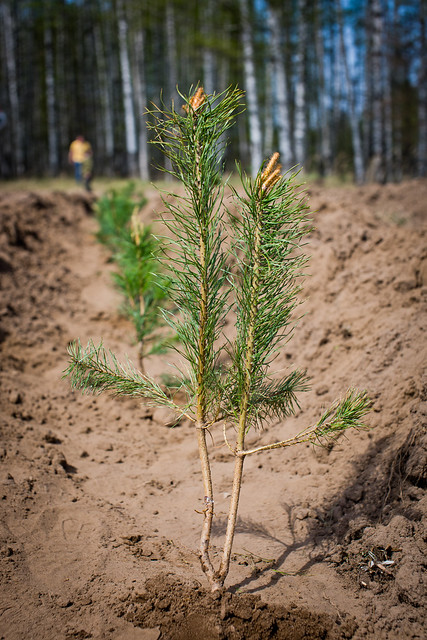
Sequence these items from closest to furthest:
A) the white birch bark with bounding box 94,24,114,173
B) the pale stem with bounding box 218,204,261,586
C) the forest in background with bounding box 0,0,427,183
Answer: the pale stem with bounding box 218,204,261,586, the forest in background with bounding box 0,0,427,183, the white birch bark with bounding box 94,24,114,173

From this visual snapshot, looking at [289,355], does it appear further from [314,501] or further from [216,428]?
[314,501]

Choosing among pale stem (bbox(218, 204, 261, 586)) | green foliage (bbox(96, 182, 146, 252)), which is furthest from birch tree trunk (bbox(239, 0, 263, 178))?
pale stem (bbox(218, 204, 261, 586))

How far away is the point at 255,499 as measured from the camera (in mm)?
3148

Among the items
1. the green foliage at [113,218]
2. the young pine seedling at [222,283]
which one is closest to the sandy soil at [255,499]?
the young pine seedling at [222,283]

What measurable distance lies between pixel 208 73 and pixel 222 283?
16473 mm

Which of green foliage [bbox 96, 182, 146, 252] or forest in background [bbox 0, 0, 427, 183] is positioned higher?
forest in background [bbox 0, 0, 427, 183]

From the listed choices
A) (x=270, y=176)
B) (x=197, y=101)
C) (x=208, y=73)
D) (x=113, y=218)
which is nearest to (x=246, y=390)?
(x=270, y=176)

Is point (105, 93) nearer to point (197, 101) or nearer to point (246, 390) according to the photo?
point (197, 101)

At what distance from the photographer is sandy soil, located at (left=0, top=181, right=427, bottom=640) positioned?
2102 millimetres

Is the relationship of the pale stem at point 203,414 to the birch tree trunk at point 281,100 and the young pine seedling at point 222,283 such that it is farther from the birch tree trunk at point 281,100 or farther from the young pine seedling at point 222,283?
the birch tree trunk at point 281,100

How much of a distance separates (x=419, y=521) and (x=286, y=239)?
160 cm

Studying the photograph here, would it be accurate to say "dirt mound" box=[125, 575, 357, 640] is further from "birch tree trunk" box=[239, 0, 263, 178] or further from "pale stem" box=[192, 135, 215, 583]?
"birch tree trunk" box=[239, 0, 263, 178]

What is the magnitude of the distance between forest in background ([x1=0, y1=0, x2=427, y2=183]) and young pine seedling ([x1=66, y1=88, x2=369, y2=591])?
9885 mm

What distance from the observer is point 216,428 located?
4.12m
